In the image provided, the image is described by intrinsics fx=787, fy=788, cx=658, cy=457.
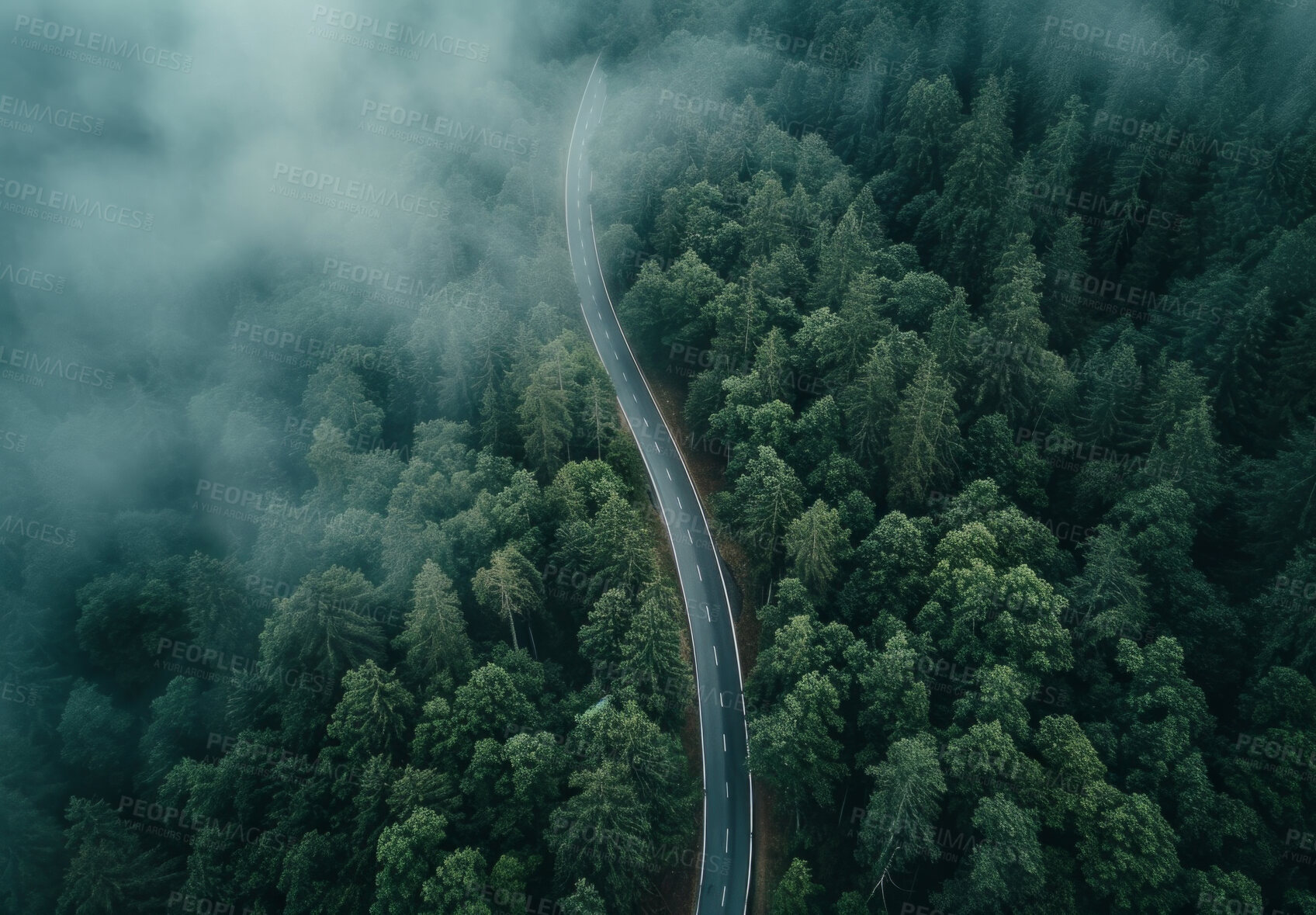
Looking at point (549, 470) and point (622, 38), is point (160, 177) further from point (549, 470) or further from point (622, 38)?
point (549, 470)

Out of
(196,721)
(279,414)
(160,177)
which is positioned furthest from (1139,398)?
(160,177)

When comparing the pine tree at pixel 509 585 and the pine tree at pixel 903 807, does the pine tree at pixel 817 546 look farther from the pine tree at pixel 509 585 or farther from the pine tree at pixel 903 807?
the pine tree at pixel 509 585

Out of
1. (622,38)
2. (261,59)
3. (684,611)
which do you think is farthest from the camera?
(261,59)

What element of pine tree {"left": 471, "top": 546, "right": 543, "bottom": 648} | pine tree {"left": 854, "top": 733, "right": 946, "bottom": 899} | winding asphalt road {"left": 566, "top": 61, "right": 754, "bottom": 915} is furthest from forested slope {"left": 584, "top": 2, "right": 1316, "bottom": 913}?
pine tree {"left": 471, "top": 546, "right": 543, "bottom": 648}

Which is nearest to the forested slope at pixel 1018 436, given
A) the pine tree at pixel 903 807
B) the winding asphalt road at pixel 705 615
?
the pine tree at pixel 903 807

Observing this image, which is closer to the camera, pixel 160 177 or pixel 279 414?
pixel 279 414

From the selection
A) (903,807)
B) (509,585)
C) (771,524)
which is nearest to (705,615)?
(771,524)

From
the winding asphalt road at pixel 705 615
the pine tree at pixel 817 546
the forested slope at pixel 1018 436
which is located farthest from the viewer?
the pine tree at pixel 817 546
